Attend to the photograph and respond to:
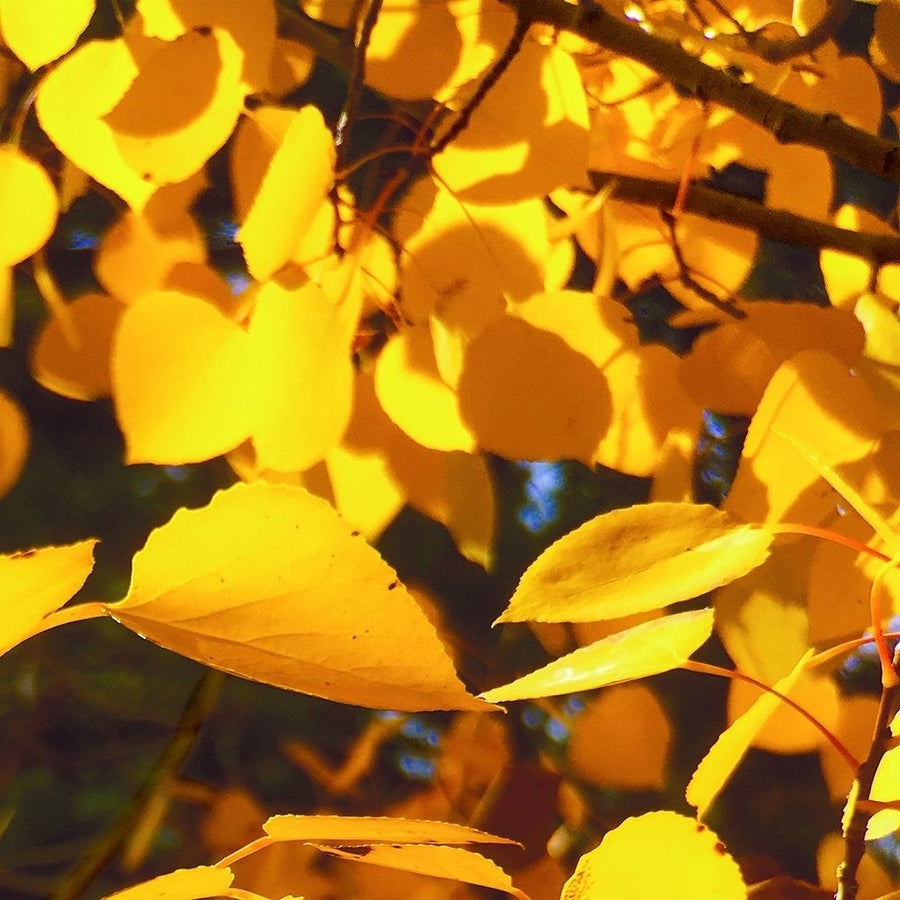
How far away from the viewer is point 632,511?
0.22 meters

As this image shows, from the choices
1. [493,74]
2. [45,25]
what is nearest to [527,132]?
[493,74]

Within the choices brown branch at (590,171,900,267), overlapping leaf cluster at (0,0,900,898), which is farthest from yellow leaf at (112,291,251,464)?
brown branch at (590,171,900,267)

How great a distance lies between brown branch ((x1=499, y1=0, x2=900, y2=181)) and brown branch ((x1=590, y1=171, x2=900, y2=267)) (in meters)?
0.02

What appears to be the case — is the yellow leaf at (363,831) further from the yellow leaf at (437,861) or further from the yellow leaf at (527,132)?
the yellow leaf at (527,132)

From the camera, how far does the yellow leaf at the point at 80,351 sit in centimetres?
25

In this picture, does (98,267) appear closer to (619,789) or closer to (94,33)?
(94,33)

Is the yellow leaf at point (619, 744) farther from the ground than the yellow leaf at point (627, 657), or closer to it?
closer to it

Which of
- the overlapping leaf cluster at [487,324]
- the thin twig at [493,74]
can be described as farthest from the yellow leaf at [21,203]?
the thin twig at [493,74]

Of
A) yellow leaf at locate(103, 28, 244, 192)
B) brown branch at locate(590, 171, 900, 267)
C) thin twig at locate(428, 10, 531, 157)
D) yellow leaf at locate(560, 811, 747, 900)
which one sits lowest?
yellow leaf at locate(560, 811, 747, 900)

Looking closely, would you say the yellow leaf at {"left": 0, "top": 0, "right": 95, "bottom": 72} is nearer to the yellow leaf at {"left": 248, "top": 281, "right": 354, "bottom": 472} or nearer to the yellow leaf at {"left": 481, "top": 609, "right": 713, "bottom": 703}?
the yellow leaf at {"left": 248, "top": 281, "right": 354, "bottom": 472}

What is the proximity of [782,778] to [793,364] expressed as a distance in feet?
0.35

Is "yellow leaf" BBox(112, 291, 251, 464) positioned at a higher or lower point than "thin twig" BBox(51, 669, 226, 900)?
higher

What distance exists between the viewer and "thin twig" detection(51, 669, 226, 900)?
9.1 inches

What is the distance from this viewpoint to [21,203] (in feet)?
0.82
